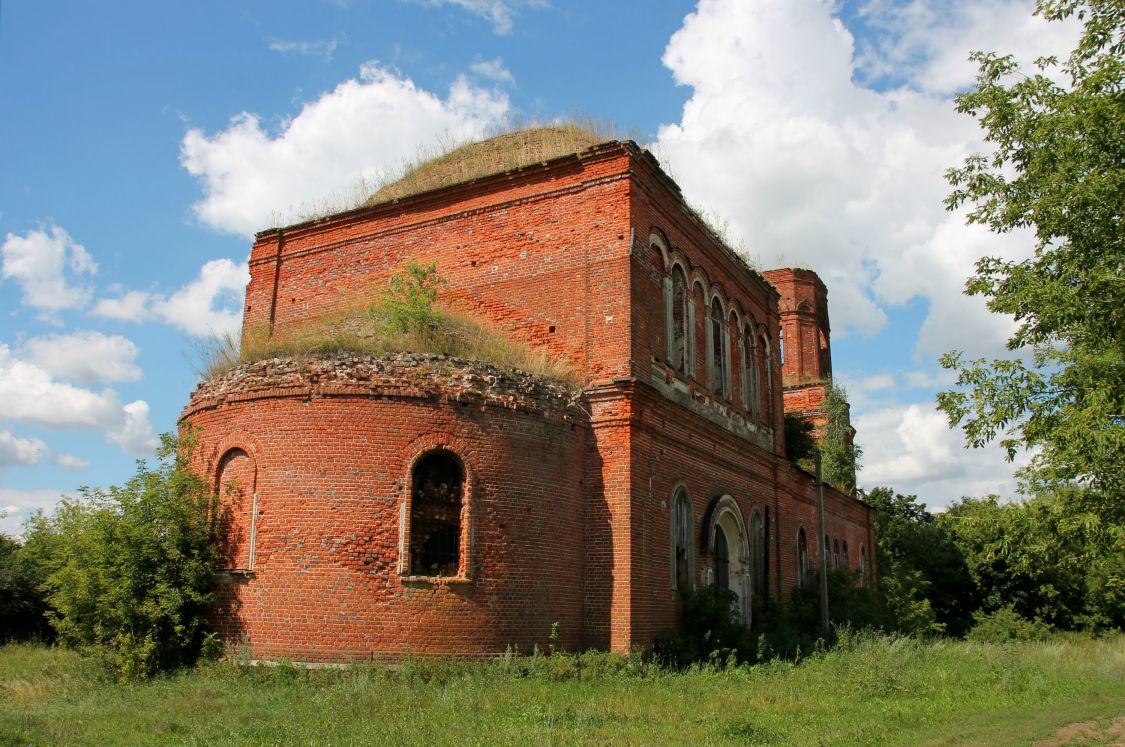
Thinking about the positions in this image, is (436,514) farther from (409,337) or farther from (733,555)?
(733,555)

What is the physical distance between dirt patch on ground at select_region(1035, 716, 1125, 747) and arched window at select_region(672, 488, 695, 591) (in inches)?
263

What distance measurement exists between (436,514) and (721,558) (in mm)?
7954

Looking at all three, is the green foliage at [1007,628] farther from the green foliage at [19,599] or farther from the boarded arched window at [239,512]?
the green foliage at [19,599]

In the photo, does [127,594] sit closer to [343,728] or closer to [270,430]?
[270,430]

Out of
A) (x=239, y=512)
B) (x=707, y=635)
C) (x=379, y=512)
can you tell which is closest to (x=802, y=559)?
(x=707, y=635)

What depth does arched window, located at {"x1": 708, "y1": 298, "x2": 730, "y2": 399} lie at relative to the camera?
20094mm

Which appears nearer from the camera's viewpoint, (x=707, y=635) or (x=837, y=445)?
(x=707, y=635)

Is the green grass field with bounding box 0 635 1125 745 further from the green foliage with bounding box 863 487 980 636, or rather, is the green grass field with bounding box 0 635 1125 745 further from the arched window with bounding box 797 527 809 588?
the green foliage with bounding box 863 487 980 636

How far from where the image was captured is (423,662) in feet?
40.7

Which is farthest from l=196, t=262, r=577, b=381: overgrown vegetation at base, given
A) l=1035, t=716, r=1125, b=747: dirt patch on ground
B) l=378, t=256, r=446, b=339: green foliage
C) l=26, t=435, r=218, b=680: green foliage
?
l=1035, t=716, r=1125, b=747: dirt patch on ground

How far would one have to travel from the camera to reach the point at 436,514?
13.4 meters

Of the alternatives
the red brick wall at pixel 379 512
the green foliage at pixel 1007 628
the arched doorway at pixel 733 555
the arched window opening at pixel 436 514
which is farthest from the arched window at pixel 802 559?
the arched window opening at pixel 436 514

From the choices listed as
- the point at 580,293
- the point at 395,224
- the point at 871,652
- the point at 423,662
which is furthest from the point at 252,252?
the point at 871,652

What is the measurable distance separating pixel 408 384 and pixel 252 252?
997cm
